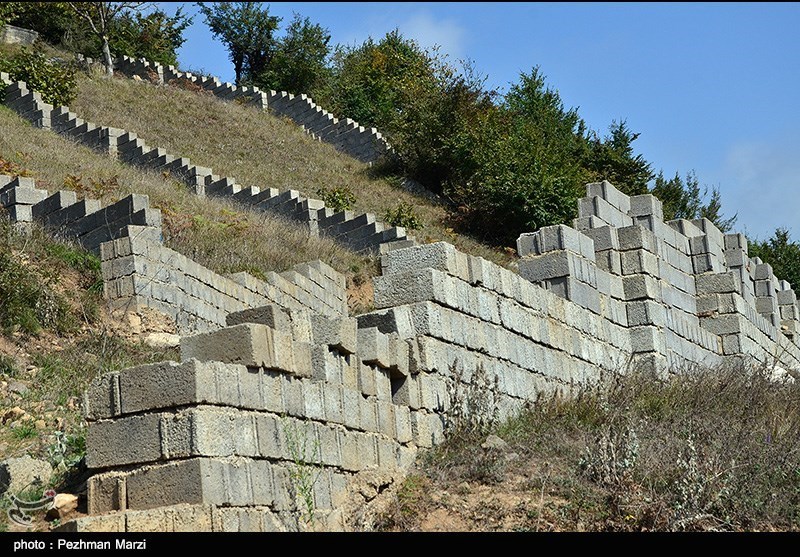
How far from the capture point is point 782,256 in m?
32.7

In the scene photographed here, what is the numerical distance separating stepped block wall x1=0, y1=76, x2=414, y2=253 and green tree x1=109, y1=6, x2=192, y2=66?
11528 mm

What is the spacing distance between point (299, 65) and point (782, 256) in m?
22.5

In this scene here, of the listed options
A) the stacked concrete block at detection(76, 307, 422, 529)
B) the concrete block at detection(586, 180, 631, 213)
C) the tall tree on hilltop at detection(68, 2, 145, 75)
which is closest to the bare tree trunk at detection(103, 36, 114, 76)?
the tall tree on hilltop at detection(68, 2, 145, 75)

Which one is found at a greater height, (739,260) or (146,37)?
(146,37)

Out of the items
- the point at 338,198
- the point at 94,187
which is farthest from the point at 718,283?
the point at 338,198

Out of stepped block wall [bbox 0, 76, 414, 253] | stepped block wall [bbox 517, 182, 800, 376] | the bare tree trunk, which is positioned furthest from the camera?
the bare tree trunk

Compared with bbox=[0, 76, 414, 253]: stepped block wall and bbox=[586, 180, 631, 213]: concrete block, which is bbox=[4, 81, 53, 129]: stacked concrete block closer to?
bbox=[0, 76, 414, 253]: stepped block wall

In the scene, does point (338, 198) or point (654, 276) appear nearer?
point (654, 276)

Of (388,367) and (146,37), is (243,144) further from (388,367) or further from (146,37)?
(388,367)

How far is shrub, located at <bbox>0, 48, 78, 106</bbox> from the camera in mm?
34438

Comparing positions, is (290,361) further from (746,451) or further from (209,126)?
(209,126)

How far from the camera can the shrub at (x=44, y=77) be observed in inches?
1356

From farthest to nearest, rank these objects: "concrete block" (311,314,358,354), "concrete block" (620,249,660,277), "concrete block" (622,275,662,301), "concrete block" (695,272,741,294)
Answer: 1. "concrete block" (695,272,741,294)
2. "concrete block" (620,249,660,277)
3. "concrete block" (622,275,662,301)
4. "concrete block" (311,314,358,354)

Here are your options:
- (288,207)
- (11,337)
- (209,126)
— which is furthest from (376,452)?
(209,126)
